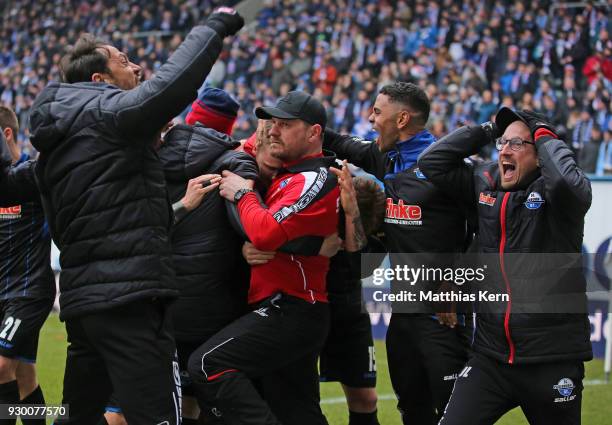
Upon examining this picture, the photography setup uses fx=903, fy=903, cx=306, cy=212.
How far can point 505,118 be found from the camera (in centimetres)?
480

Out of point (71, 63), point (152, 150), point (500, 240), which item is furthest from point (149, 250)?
point (500, 240)

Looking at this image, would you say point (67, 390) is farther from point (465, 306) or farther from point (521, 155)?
point (521, 155)

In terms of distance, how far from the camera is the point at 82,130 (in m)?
3.91

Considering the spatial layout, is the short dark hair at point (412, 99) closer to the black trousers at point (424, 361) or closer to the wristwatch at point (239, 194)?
the black trousers at point (424, 361)

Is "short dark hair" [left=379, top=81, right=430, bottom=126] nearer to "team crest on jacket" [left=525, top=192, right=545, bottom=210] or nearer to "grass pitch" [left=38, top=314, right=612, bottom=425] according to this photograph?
"team crest on jacket" [left=525, top=192, right=545, bottom=210]

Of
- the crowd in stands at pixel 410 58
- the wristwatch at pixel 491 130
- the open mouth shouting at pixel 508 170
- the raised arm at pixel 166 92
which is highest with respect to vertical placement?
the raised arm at pixel 166 92

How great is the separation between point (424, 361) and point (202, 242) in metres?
1.42

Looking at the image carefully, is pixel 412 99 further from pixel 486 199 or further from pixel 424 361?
pixel 424 361

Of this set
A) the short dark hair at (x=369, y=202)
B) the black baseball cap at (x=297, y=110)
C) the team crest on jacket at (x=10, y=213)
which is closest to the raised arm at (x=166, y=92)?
the black baseball cap at (x=297, y=110)

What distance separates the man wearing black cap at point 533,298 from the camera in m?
4.34

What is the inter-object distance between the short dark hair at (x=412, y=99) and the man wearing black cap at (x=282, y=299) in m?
0.77

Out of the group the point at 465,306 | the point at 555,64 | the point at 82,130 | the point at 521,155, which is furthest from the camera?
the point at 555,64

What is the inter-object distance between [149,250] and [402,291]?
183 cm

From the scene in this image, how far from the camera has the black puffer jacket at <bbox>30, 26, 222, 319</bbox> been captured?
3.83 m
